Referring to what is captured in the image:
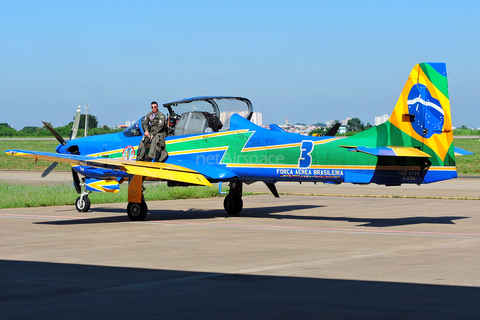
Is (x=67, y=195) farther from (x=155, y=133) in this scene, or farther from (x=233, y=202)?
(x=155, y=133)

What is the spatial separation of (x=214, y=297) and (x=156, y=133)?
10229 mm

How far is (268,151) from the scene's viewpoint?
52.3 feet

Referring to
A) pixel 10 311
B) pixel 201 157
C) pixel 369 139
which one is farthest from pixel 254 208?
pixel 10 311

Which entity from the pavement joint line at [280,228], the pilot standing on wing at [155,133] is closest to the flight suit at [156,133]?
the pilot standing on wing at [155,133]

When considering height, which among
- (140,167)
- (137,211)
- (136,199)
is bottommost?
(137,211)

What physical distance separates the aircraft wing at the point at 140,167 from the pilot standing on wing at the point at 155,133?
1.77 ft

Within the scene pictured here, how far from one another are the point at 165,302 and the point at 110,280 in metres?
1.65

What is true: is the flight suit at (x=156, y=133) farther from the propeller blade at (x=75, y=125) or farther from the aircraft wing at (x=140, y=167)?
the propeller blade at (x=75, y=125)

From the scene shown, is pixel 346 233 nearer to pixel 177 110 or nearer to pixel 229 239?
pixel 229 239

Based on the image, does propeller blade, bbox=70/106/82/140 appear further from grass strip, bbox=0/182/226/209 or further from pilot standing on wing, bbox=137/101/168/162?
pilot standing on wing, bbox=137/101/168/162

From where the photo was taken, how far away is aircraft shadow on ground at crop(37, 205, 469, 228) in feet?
52.5

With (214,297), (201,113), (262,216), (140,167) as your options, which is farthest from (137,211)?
(214,297)

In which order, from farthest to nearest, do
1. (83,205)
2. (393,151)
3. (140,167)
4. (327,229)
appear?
1. (83,205)
2. (140,167)
3. (327,229)
4. (393,151)

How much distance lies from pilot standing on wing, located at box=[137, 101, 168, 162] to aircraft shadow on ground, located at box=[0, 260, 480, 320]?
27.0ft
